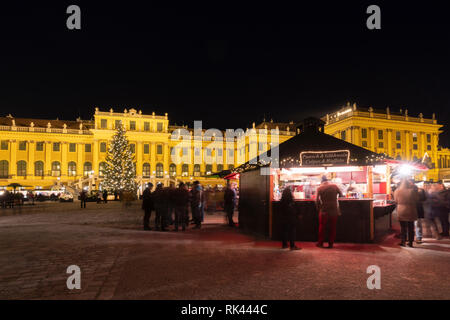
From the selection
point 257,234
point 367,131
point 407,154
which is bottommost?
point 257,234

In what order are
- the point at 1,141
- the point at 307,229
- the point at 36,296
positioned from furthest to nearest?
the point at 1,141 → the point at 307,229 → the point at 36,296

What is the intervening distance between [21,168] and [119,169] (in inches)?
1091

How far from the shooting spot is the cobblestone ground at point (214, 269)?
418cm

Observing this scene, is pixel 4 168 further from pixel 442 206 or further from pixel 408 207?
pixel 442 206

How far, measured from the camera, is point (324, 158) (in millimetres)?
8930

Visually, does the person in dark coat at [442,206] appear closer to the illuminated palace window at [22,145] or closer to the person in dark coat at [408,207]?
the person in dark coat at [408,207]

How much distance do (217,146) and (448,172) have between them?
48.9 meters

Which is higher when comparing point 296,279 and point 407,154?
point 407,154

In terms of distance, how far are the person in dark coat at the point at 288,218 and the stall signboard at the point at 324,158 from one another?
1850 mm

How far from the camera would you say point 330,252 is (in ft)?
22.6

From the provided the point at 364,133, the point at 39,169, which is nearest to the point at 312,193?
the point at 364,133
